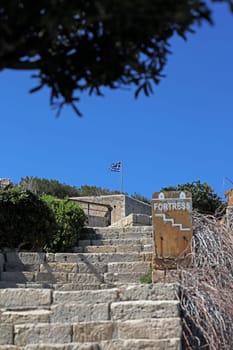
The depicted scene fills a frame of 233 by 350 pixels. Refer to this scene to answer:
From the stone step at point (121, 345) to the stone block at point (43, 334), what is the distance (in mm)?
70

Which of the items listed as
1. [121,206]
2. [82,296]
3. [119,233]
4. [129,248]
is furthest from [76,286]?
[121,206]

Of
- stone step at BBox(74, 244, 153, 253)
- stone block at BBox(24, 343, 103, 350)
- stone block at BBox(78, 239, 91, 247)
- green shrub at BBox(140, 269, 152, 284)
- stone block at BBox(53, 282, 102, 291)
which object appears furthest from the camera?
stone block at BBox(78, 239, 91, 247)

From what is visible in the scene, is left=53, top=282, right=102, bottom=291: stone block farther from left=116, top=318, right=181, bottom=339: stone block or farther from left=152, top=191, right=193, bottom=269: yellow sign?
left=116, top=318, right=181, bottom=339: stone block

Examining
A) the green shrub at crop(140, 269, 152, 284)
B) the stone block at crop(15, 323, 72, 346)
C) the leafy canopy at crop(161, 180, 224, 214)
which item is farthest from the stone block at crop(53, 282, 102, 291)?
the leafy canopy at crop(161, 180, 224, 214)

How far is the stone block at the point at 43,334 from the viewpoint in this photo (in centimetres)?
522

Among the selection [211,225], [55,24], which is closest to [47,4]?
[55,24]

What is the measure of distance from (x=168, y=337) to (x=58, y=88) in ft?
10.1

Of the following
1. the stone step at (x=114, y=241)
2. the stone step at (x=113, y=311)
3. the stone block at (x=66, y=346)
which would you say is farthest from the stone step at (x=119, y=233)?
the stone block at (x=66, y=346)

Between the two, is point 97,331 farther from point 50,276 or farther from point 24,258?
point 24,258

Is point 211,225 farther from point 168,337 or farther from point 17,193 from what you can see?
point 17,193

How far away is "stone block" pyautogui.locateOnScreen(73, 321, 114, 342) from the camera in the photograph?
526 centimetres

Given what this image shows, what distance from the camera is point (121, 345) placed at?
17.0ft

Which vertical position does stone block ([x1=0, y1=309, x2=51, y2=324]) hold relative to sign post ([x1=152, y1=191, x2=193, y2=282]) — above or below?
below

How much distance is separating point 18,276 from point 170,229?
239 centimetres
